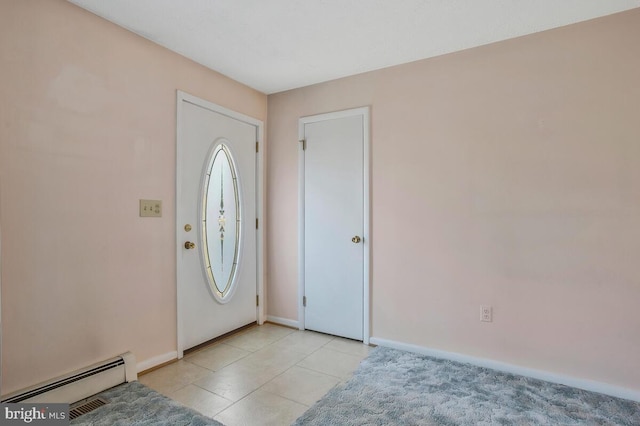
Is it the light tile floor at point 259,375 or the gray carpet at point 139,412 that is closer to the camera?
the gray carpet at point 139,412

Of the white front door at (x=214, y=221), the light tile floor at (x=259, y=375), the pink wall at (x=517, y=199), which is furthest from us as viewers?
the white front door at (x=214, y=221)

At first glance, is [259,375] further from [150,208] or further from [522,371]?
[522,371]

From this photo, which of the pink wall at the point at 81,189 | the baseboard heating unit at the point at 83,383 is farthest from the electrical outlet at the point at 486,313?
the baseboard heating unit at the point at 83,383

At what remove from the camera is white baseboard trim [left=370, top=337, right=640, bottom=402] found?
209cm

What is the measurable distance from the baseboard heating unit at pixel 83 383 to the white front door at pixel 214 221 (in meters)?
0.48

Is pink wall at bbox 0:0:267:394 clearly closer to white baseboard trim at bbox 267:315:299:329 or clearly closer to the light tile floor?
the light tile floor

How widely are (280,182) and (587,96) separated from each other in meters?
2.55

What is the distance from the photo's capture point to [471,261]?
253 centimetres

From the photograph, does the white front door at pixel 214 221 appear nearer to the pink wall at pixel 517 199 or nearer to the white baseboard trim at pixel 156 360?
the white baseboard trim at pixel 156 360

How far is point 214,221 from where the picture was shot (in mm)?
3002

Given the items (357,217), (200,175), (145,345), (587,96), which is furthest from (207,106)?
(587,96)

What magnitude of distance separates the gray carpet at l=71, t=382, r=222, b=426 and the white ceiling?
2379mm

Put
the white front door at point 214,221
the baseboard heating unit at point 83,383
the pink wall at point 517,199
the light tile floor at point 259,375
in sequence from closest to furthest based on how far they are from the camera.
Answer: the baseboard heating unit at point 83,383 < the light tile floor at point 259,375 < the pink wall at point 517,199 < the white front door at point 214,221

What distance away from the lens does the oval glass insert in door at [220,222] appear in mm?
2926
